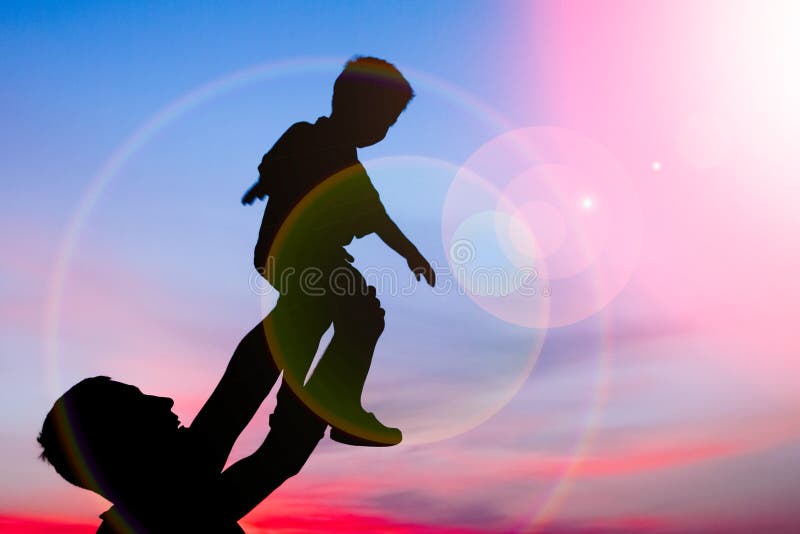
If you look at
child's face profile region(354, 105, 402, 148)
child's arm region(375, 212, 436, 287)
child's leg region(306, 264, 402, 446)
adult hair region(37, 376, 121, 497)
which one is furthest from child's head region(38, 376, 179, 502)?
child's face profile region(354, 105, 402, 148)

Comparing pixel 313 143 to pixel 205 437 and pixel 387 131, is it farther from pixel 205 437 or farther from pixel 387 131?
pixel 205 437

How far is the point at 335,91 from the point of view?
6809 millimetres

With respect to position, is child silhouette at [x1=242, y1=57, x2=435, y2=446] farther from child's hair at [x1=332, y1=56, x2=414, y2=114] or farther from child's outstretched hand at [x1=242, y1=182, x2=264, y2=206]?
child's hair at [x1=332, y1=56, x2=414, y2=114]

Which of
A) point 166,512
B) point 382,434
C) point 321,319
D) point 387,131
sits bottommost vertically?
point 166,512

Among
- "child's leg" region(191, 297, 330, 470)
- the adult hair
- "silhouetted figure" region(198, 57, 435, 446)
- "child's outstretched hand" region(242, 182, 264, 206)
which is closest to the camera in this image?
the adult hair

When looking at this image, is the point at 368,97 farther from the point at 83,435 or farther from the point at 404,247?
the point at 83,435

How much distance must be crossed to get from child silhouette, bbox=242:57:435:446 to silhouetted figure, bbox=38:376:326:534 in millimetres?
836

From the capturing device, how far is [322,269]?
6504 millimetres

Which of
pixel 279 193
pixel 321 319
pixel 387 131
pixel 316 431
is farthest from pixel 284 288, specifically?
pixel 387 131

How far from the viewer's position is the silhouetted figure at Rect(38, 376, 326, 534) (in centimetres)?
583

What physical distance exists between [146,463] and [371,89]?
157 inches

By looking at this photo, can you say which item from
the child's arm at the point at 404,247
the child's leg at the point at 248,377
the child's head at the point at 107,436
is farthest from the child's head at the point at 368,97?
the child's head at the point at 107,436

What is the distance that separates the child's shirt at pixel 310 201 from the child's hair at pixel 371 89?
1.68 ft

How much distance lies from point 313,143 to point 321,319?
66.2 inches
